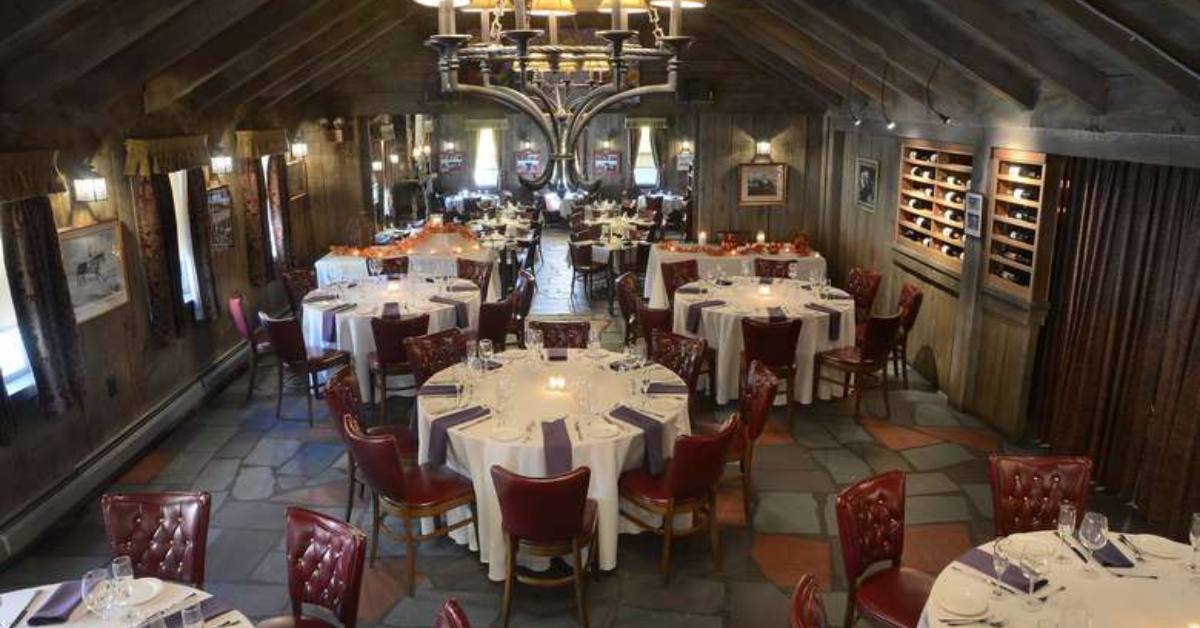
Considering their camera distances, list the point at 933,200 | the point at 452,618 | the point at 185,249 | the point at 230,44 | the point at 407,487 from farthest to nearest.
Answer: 1. the point at 185,249
2. the point at 933,200
3. the point at 230,44
4. the point at 407,487
5. the point at 452,618

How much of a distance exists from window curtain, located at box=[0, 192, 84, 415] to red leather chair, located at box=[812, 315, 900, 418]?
6.01m

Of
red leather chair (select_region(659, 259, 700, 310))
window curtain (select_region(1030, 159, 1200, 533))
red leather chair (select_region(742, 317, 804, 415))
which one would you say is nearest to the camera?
window curtain (select_region(1030, 159, 1200, 533))

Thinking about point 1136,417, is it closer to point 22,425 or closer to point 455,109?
point 22,425

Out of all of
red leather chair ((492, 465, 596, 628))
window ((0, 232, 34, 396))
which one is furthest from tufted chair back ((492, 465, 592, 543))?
window ((0, 232, 34, 396))

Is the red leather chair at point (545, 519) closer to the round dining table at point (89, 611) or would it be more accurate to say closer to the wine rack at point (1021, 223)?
the round dining table at point (89, 611)

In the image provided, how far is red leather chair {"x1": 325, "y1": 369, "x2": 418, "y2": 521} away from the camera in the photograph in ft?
17.2

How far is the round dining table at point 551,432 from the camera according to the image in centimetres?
484

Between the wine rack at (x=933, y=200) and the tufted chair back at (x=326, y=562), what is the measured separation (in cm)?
645

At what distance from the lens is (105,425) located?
687 centimetres

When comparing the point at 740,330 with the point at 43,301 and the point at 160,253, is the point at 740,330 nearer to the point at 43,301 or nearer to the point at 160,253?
the point at 160,253

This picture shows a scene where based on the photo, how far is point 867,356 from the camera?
7477 mm

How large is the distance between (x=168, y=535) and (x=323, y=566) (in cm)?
80

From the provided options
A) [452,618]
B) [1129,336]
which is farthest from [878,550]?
[1129,336]

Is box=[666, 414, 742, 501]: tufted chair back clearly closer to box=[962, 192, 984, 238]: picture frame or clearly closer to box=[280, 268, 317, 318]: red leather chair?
box=[962, 192, 984, 238]: picture frame
